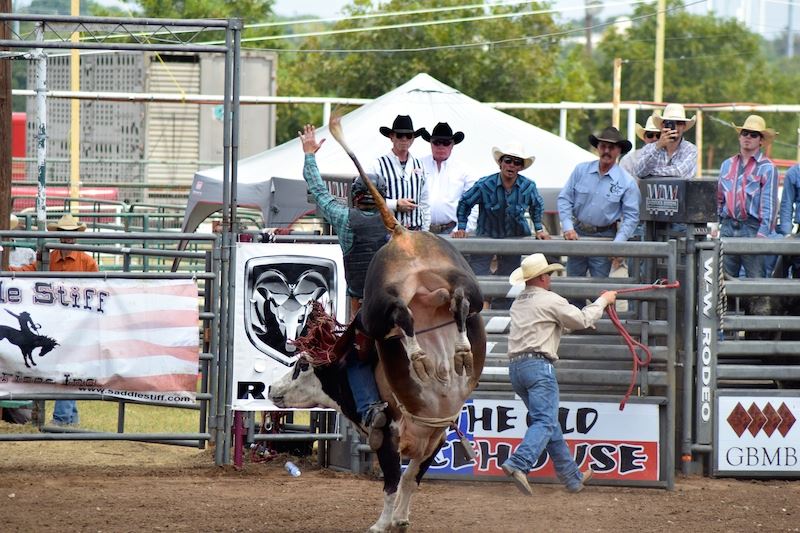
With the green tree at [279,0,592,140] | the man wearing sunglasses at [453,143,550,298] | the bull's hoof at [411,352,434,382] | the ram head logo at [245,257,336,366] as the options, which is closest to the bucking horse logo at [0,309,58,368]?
the ram head logo at [245,257,336,366]

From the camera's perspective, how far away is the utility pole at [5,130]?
12086 mm

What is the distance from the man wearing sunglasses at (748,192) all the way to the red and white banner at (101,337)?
4.70 metres

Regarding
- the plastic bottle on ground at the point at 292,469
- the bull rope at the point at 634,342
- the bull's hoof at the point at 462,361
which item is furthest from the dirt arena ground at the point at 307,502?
the bull's hoof at the point at 462,361

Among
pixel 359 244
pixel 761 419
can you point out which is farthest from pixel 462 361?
pixel 761 419

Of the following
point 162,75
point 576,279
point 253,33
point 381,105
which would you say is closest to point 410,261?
point 576,279

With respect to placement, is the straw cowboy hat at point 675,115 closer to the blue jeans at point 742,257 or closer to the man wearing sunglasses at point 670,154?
the man wearing sunglasses at point 670,154

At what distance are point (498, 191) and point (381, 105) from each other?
21.4 ft

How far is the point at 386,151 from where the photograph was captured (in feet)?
51.0

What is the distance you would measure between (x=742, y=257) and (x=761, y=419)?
171 cm

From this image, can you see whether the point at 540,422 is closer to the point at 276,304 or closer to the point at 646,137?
the point at 276,304

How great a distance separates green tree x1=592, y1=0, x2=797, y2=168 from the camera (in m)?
52.9

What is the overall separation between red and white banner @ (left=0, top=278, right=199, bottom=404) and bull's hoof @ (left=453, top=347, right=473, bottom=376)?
3.63 metres

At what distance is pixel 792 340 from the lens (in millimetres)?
10094

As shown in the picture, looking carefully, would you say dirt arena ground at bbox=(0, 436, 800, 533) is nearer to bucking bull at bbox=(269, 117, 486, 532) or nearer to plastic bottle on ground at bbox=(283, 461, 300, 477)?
plastic bottle on ground at bbox=(283, 461, 300, 477)
